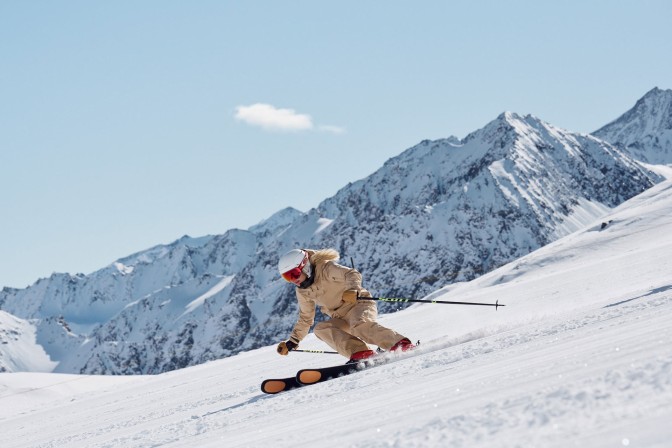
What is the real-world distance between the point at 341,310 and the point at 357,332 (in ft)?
1.26

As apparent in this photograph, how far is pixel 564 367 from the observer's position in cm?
335

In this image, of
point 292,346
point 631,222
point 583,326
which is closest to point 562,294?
point 292,346

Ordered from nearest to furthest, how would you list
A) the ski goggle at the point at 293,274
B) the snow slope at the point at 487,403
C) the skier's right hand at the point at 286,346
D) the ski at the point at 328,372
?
the snow slope at the point at 487,403, the ski at the point at 328,372, the ski goggle at the point at 293,274, the skier's right hand at the point at 286,346

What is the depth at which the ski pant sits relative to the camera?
7867 millimetres

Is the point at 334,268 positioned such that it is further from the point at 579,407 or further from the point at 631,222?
the point at 631,222

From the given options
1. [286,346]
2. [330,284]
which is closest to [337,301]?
[330,284]

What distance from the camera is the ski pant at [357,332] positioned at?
310 inches

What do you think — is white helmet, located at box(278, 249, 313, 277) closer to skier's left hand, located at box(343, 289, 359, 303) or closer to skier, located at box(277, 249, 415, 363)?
skier, located at box(277, 249, 415, 363)

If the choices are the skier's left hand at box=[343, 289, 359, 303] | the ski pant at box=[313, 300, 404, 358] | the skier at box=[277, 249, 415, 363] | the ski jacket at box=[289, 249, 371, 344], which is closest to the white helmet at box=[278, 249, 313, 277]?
the skier at box=[277, 249, 415, 363]

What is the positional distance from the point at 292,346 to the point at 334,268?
1.21 meters

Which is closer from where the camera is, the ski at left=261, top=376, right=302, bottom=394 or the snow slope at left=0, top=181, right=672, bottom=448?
the snow slope at left=0, top=181, right=672, bottom=448

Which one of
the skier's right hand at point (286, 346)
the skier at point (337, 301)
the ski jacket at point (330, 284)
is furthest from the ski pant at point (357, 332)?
the skier's right hand at point (286, 346)

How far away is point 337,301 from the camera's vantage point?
8281 millimetres

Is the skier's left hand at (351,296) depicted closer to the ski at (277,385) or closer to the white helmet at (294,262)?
the white helmet at (294,262)
